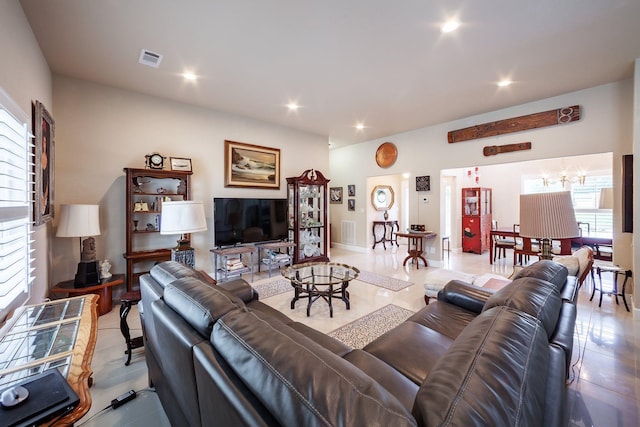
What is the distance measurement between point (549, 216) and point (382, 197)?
5755mm

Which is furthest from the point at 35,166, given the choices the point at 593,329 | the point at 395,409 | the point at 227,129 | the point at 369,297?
the point at 593,329

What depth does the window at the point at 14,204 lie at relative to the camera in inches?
60.0

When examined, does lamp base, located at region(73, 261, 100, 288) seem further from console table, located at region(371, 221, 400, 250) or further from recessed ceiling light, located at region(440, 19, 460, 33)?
console table, located at region(371, 221, 400, 250)

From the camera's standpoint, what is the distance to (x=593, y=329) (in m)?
2.69

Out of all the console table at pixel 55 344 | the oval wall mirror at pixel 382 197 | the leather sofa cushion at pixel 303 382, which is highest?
the oval wall mirror at pixel 382 197

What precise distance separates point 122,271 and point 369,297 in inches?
138

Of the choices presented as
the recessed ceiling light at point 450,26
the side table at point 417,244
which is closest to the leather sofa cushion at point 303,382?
the recessed ceiling light at point 450,26

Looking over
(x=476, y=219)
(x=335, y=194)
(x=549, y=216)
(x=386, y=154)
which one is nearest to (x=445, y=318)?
(x=549, y=216)

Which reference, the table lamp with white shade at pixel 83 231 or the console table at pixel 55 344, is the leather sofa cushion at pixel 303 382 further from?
the table lamp with white shade at pixel 83 231

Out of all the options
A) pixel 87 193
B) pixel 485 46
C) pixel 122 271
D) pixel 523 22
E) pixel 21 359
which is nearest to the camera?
pixel 21 359

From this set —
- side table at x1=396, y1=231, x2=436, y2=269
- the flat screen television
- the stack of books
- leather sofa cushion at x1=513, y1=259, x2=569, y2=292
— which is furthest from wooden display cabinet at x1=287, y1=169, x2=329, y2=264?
leather sofa cushion at x1=513, y1=259, x2=569, y2=292

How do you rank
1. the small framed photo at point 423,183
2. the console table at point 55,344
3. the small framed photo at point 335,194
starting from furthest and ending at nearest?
the small framed photo at point 335,194
the small framed photo at point 423,183
the console table at point 55,344

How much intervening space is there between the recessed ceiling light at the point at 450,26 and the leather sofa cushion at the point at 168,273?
2.96 metres

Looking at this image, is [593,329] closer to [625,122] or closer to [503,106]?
[625,122]
